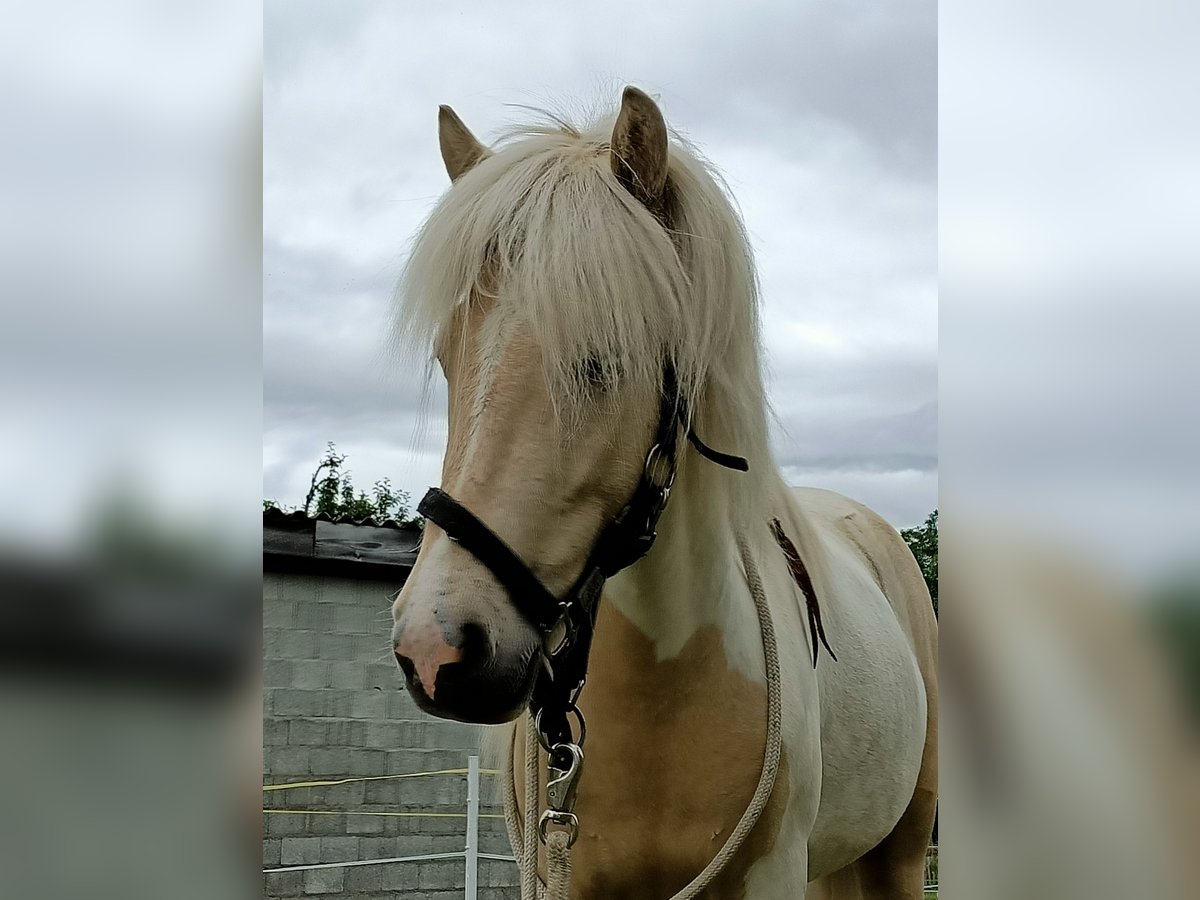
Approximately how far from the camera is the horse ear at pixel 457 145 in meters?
1.80

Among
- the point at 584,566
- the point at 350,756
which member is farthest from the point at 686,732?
the point at 350,756

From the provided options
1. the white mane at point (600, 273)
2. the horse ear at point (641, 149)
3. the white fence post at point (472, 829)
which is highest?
the horse ear at point (641, 149)

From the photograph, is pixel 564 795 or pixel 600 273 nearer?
pixel 600 273

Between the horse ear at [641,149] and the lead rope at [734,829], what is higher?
the horse ear at [641,149]

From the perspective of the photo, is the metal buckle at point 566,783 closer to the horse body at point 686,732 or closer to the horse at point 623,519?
the horse at point 623,519

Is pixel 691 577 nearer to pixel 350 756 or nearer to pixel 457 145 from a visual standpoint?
pixel 457 145

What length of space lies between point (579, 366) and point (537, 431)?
0.33 ft

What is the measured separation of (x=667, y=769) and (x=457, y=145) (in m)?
1.09

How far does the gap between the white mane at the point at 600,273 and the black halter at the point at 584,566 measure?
3.6 inches

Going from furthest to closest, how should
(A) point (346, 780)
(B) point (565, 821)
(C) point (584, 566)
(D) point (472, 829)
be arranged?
(A) point (346, 780) → (D) point (472, 829) → (B) point (565, 821) → (C) point (584, 566)

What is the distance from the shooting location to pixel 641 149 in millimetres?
1585
